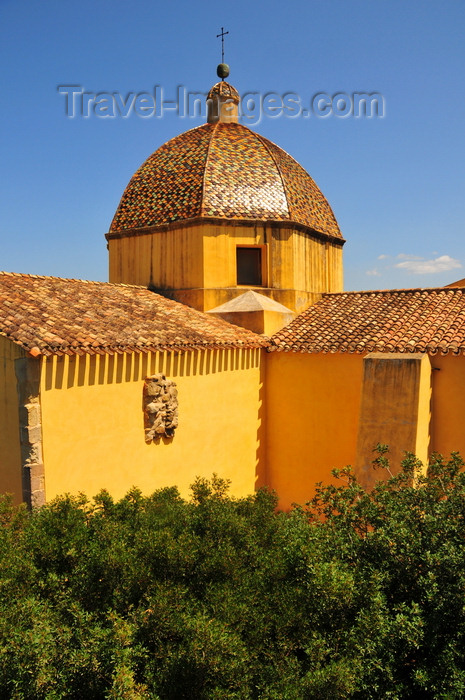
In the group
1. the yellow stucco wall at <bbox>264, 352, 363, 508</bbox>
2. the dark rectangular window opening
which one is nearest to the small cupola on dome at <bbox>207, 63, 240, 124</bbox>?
the dark rectangular window opening

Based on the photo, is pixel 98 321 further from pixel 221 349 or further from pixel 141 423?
pixel 221 349

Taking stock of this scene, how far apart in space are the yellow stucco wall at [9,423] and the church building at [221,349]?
0.11 ft

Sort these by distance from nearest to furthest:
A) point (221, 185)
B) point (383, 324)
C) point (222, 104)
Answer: point (383, 324)
point (221, 185)
point (222, 104)

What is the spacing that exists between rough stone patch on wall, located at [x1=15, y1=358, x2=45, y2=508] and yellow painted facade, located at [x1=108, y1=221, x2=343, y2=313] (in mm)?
5644

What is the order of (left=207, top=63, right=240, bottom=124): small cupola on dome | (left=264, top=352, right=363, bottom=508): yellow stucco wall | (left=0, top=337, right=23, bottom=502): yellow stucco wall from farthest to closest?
1. (left=207, top=63, right=240, bottom=124): small cupola on dome
2. (left=264, top=352, right=363, bottom=508): yellow stucco wall
3. (left=0, top=337, right=23, bottom=502): yellow stucco wall

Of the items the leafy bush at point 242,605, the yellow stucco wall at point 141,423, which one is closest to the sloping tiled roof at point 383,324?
the yellow stucco wall at point 141,423

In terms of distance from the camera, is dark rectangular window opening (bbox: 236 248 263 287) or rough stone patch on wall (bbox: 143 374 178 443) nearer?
rough stone patch on wall (bbox: 143 374 178 443)

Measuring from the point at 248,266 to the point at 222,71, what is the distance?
6.61 m

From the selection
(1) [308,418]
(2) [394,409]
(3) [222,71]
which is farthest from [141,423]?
(3) [222,71]

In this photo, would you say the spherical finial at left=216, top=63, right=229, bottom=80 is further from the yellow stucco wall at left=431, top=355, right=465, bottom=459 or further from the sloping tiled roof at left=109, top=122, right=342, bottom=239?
the yellow stucco wall at left=431, top=355, right=465, bottom=459

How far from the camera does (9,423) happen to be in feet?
24.4

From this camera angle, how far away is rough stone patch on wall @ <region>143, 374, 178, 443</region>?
8.46 metres

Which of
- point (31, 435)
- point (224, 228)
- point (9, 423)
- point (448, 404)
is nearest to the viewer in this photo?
point (31, 435)

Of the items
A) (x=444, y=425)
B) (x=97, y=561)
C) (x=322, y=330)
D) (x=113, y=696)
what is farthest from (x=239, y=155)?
(x=113, y=696)
